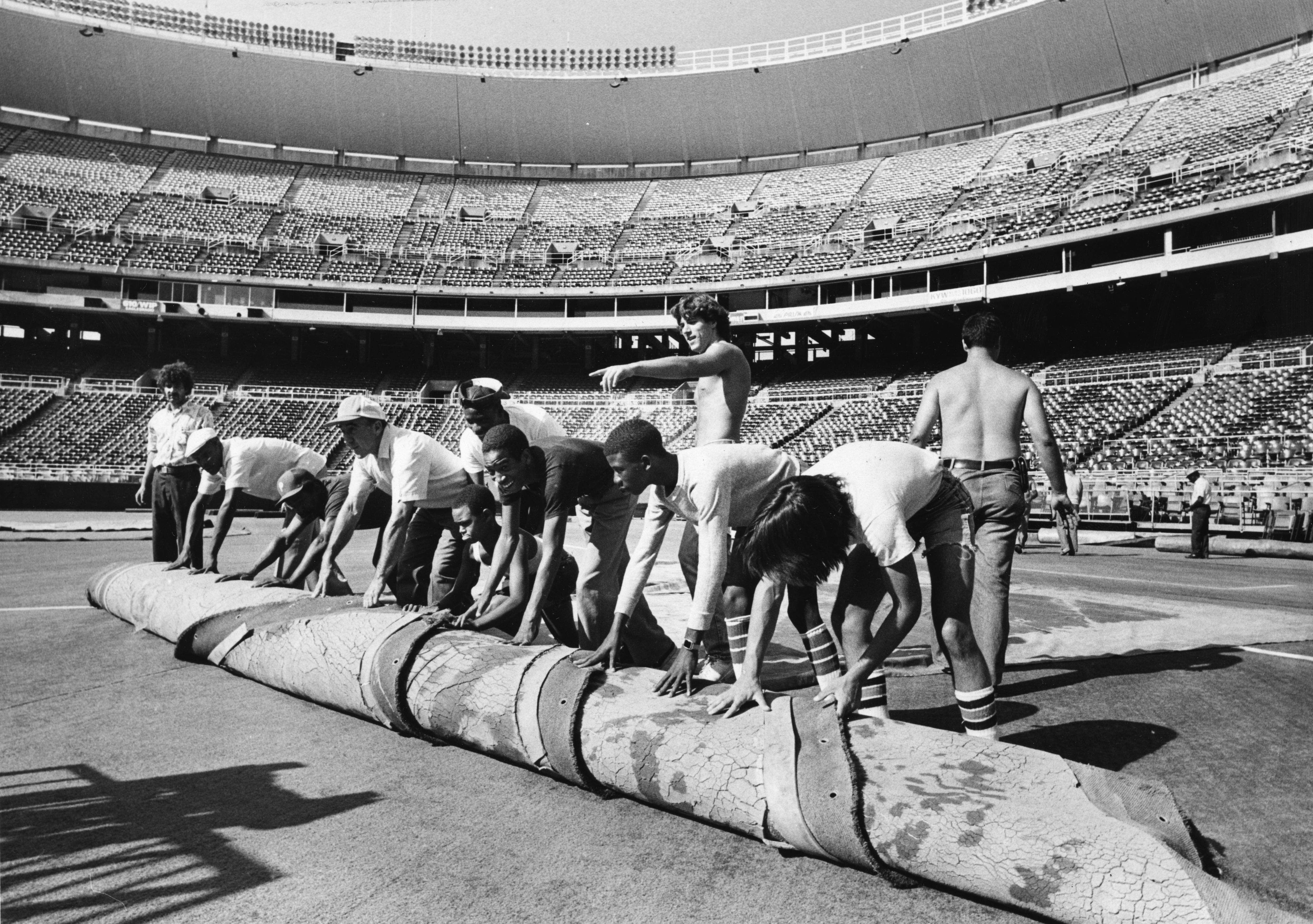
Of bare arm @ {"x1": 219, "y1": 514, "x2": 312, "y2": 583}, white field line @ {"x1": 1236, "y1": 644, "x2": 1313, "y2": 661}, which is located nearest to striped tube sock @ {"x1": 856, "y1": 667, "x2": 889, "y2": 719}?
white field line @ {"x1": 1236, "y1": 644, "x2": 1313, "y2": 661}

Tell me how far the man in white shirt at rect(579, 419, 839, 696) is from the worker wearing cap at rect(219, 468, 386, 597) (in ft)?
8.58

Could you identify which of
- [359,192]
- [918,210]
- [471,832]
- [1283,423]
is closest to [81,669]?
[471,832]

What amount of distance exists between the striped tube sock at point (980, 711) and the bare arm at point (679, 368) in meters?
1.79

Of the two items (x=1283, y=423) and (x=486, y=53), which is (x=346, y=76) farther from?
(x=1283, y=423)

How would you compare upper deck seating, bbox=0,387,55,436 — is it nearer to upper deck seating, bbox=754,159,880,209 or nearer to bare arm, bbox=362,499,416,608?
upper deck seating, bbox=754,159,880,209

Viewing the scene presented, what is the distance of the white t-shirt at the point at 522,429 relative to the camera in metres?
5.92

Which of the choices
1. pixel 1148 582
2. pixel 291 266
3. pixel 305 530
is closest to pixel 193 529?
pixel 305 530

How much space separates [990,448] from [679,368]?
1.58 metres

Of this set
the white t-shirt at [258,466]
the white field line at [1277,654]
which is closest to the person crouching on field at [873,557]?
the white field line at [1277,654]

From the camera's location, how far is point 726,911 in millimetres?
2256

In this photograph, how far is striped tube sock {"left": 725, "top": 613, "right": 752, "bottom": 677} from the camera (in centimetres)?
369

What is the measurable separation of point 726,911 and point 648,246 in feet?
128

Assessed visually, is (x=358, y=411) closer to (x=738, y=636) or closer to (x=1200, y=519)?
(x=738, y=636)

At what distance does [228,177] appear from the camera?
1645 inches
